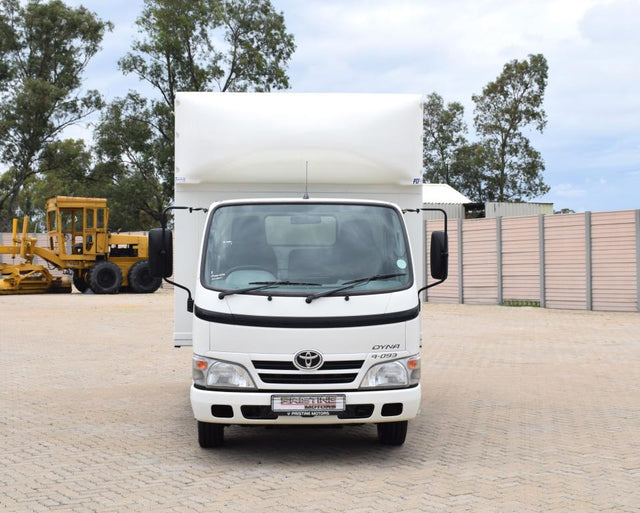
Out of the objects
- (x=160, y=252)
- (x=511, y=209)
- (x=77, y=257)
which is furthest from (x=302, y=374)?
(x=511, y=209)

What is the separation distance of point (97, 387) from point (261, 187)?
4.18 metres

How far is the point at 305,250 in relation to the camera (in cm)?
719

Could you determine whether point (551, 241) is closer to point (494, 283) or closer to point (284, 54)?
point (494, 283)

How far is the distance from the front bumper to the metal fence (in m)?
16.8

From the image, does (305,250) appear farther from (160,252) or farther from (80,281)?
(80,281)

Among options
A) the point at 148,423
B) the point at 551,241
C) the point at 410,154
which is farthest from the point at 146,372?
the point at 551,241

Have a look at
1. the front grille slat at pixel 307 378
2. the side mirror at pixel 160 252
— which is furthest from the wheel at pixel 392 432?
the side mirror at pixel 160 252

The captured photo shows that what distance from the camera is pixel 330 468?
22.1 feet

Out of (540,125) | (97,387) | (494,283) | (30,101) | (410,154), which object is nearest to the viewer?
(410,154)

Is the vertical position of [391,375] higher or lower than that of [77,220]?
lower

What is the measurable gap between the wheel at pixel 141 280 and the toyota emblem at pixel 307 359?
28308 millimetres

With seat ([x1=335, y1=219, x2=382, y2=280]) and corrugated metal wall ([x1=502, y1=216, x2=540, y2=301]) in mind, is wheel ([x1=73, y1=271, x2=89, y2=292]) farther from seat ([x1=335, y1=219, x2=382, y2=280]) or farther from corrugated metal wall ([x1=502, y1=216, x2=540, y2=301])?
seat ([x1=335, y1=219, x2=382, y2=280])

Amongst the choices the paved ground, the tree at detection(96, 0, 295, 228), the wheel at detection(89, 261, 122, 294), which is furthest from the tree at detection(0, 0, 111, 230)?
the paved ground

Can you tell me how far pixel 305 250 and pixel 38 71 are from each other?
55.0 m
